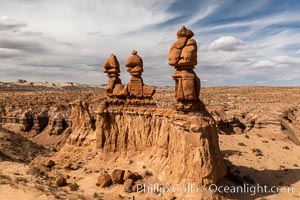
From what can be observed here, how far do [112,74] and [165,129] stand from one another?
932cm

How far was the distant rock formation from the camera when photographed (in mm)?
18969

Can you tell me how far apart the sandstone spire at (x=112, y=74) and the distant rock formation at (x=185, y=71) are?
892 cm

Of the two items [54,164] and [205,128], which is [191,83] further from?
[54,164]

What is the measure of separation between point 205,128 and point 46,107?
5446 centimetres

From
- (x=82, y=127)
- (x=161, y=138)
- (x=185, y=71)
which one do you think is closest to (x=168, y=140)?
(x=161, y=138)

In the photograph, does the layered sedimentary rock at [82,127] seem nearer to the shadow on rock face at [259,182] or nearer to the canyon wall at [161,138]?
the canyon wall at [161,138]

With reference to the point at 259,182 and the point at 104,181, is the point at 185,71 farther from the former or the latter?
the point at 259,182

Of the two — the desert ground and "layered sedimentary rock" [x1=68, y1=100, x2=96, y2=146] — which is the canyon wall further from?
the desert ground

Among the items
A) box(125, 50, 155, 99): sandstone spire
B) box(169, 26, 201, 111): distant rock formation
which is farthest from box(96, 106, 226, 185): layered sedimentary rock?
box(125, 50, 155, 99): sandstone spire

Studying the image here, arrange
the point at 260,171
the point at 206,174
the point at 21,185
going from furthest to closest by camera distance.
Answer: the point at 260,171
the point at 21,185
the point at 206,174

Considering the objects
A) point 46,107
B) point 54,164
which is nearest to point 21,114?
point 46,107

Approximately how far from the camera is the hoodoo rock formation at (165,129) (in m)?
17.9

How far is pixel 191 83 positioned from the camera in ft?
62.3

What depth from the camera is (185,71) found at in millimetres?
19281
